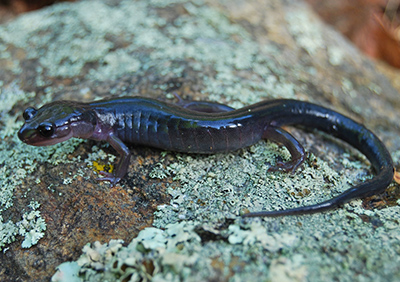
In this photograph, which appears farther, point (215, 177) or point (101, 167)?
point (101, 167)

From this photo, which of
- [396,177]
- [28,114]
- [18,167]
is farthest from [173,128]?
[396,177]

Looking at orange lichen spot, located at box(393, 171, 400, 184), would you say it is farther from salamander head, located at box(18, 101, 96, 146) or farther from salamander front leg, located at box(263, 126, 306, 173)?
salamander head, located at box(18, 101, 96, 146)

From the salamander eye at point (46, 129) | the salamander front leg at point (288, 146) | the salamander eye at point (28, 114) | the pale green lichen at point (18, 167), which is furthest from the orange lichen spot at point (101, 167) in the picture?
the salamander front leg at point (288, 146)

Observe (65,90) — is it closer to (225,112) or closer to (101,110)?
(101,110)

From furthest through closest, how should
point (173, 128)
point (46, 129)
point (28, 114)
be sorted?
point (173, 128)
point (28, 114)
point (46, 129)

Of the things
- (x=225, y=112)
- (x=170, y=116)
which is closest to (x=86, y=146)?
(x=170, y=116)

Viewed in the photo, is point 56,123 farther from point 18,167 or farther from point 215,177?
point 215,177

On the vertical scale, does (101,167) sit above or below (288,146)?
below

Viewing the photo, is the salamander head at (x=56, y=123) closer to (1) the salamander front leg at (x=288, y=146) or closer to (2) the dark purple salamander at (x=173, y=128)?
(2) the dark purple salamander at (x=173, y=128)
